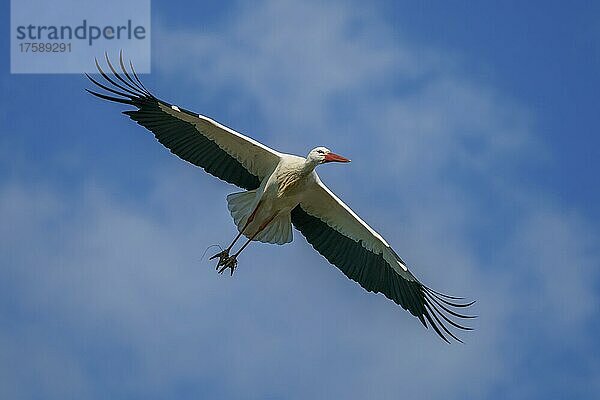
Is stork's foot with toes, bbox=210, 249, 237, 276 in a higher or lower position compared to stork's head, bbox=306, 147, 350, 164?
lower

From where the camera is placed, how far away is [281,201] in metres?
14.3

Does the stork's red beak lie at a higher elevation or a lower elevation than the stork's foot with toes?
higher

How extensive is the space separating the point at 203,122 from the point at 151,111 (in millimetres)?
523

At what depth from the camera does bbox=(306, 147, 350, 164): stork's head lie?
1391cm

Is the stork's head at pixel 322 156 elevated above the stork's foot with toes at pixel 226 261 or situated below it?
above

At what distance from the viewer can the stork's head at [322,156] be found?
13.9 metres

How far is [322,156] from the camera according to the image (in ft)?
45.7

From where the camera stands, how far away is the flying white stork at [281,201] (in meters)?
14.1

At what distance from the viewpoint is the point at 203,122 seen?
14211 mm

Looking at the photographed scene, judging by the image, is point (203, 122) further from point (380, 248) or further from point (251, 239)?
point (380, 248)

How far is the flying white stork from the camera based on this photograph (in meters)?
14.1

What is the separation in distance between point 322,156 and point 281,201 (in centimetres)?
68

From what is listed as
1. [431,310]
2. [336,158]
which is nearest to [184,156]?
[336,158]

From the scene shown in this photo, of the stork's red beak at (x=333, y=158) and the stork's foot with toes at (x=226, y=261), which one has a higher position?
the stork's red beak at (x=333, y=158)
